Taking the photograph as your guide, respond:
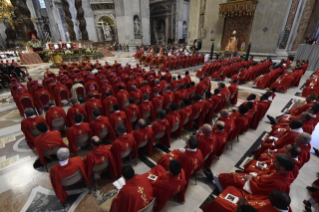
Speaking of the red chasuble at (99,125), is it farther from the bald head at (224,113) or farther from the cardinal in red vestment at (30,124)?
the bald head at (224,113)

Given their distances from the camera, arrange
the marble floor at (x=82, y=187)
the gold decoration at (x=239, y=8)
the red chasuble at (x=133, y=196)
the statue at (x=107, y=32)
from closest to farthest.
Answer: the red chasuble at (x=133, y=196)
the marble floor at (x=82, y=187)
the gold decoration at (x=239, y=8)
the statue at (x=107, y=32)

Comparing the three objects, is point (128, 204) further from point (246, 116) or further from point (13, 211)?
point (246, 116)

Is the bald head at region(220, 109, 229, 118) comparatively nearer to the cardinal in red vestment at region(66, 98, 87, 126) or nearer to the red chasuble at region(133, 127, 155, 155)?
the red chasuble at region(133, 127, 155, 155)

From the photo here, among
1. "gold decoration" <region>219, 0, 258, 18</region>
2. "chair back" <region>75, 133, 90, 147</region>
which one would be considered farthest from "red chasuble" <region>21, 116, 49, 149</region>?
"gold decoration" <region>219, 0, 258, 18</region>

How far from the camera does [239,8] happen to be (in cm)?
1391

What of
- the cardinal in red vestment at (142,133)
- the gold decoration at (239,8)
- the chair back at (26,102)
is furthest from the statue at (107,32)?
the cardinal in red vestment at (142,133)

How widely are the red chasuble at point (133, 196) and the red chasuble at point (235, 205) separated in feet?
2.86

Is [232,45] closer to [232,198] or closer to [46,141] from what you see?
[232,198]

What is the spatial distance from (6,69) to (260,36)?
20.1 m

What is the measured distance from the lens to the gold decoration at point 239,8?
44.7ft

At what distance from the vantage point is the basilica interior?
2.89m

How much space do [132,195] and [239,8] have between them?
1751cm

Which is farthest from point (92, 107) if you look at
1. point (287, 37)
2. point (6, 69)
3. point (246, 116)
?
point (287, 37)

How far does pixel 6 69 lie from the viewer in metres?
8.74
